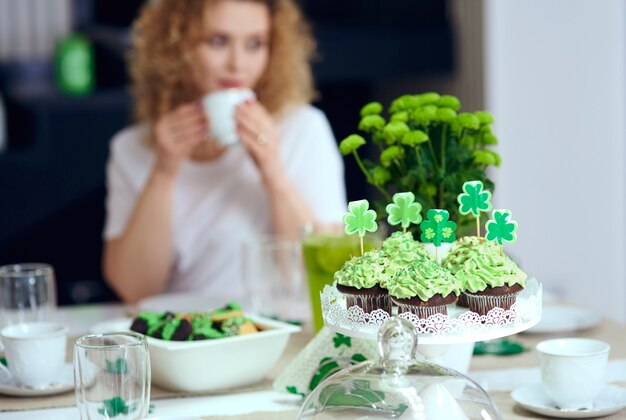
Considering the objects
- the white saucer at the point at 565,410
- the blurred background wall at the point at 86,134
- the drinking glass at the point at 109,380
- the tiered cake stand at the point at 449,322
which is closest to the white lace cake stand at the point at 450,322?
the tiered cake stand at the point at 449,322

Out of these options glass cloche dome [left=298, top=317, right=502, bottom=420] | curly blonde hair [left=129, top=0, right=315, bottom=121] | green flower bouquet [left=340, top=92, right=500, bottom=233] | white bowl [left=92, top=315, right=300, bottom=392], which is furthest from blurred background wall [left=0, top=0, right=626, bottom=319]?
glass cloche dome [left=298, top=317, right=502, bottom=420]

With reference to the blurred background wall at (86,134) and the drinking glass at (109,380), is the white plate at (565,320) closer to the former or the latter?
the drinking glass at (109,380)

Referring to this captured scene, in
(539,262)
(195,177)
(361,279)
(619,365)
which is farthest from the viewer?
(539,262)

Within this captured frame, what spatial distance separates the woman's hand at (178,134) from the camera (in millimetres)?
2170

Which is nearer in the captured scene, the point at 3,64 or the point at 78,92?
the point at 78,92

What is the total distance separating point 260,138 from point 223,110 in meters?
0.12

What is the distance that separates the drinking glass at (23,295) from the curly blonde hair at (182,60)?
83cm

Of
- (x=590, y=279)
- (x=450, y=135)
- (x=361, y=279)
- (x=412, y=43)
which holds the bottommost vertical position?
(x=590, y=279)

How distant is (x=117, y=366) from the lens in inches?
45.8

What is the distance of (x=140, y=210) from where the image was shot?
2260 mm

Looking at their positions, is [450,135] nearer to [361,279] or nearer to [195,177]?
[361,279]

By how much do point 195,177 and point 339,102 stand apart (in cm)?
157

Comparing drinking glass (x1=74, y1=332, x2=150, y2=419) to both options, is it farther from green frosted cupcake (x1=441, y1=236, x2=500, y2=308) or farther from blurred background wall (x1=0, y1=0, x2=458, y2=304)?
blurred background wall (x1=0, y1=0, x2=458, y2=304)

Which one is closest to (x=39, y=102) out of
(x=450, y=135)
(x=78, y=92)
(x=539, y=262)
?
(x=78, y=92)
